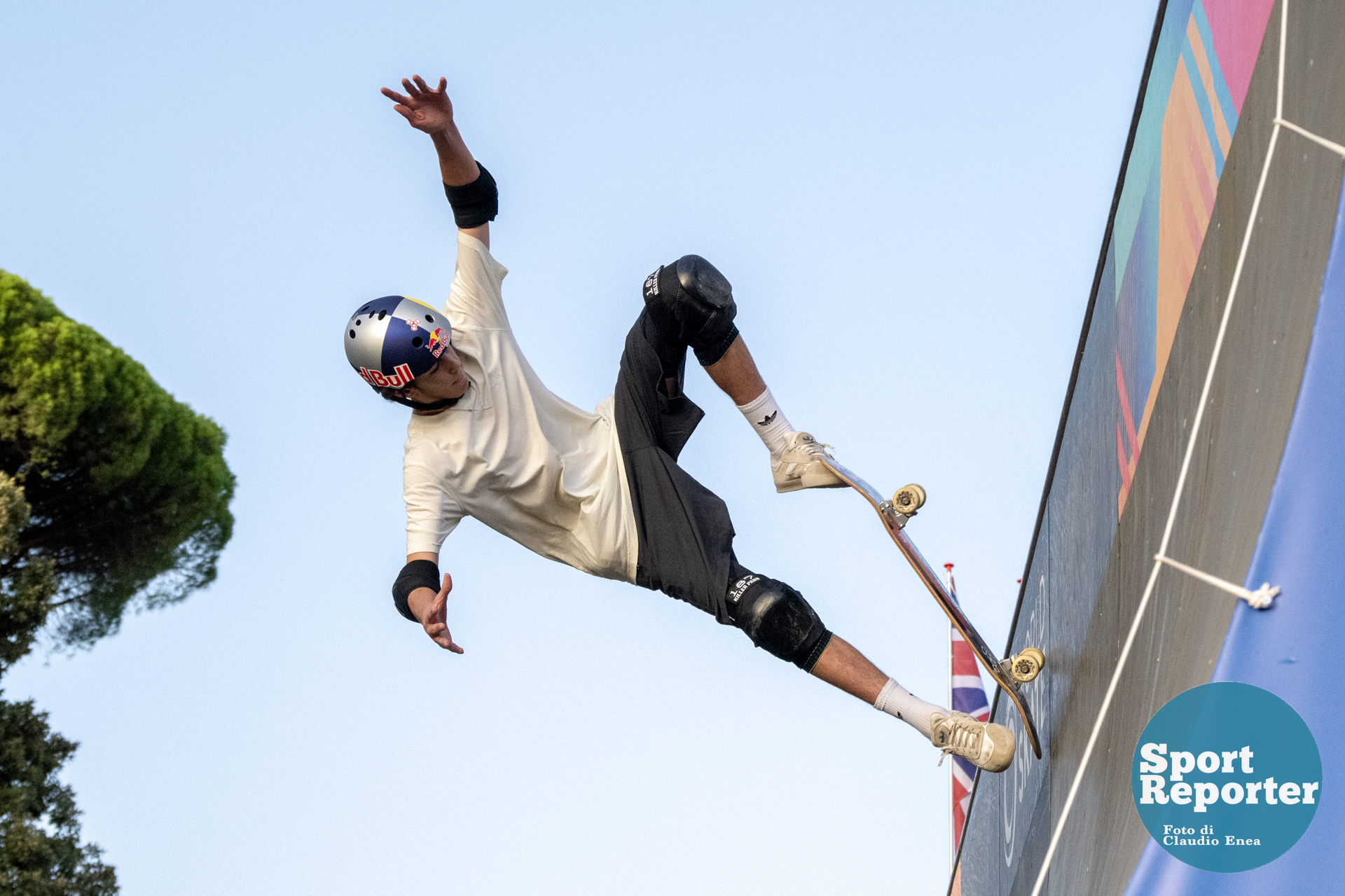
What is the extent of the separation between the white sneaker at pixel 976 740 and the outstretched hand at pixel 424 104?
2.78m

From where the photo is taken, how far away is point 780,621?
449cm

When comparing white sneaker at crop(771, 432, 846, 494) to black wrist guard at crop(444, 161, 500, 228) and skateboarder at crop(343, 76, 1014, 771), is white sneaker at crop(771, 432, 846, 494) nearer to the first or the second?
skateboarder at crop(343, 76, 1014, 771)

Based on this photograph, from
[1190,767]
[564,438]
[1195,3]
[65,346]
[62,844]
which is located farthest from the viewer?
[65,346]

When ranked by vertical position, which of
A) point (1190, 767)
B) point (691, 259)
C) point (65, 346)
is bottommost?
point (1190, 767)

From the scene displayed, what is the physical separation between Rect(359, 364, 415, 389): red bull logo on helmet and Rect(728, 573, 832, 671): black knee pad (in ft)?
4.55

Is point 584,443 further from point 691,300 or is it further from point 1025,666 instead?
point 1025,666

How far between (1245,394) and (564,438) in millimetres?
2949

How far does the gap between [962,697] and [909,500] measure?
29.2ft

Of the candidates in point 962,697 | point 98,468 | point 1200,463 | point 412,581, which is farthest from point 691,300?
point 98,468

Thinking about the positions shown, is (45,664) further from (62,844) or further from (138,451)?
(138,451)

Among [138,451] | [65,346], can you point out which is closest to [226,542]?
[138,451]

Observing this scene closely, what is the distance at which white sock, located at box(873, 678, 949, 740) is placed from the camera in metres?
4.35

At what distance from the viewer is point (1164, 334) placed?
336 cm

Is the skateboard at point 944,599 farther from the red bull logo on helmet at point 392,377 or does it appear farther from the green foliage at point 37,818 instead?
the green foliage at point 37,818
